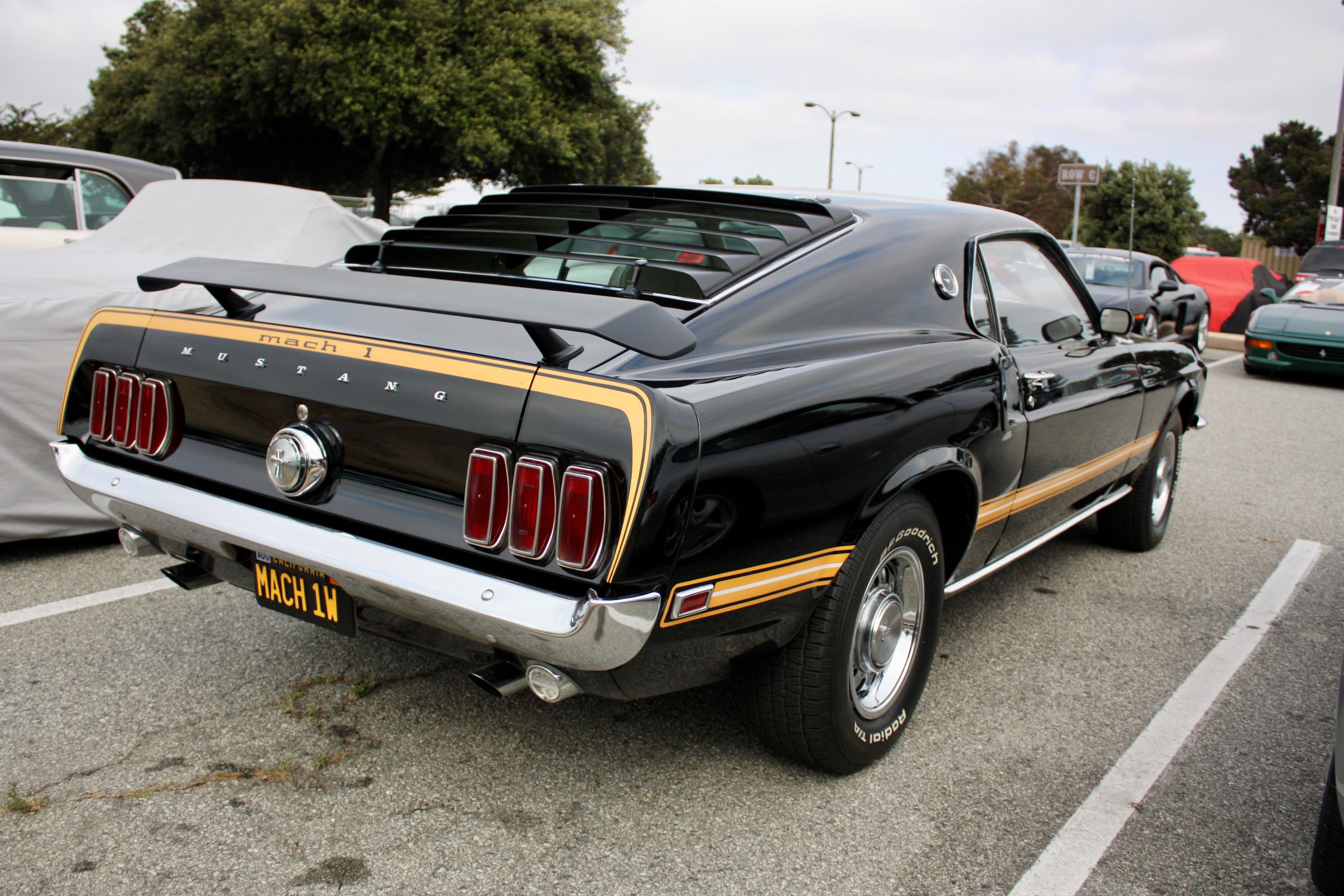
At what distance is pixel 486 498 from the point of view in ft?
6.62

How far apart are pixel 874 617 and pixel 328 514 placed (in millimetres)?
1391

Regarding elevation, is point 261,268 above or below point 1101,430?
above

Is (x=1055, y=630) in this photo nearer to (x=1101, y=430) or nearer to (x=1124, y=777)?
(x=1101, y=430)

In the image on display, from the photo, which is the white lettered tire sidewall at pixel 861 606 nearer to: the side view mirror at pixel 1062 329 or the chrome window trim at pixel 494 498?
the chrome window trim at pixel 494 498

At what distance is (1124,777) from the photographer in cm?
268

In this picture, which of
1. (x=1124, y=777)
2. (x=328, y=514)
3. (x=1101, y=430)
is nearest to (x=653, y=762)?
(x=328, y=514)

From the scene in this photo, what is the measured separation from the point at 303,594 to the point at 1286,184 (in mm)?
60471

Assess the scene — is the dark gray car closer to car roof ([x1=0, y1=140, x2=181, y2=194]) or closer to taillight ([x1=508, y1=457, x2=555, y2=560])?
car roof ([x1=0, y1=140, x2=181, y2=194])

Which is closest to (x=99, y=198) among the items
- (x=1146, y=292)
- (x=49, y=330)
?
(x=49, y=330)

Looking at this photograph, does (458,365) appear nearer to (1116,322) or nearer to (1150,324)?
(1116,322)

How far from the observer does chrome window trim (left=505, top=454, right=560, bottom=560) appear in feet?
6.37

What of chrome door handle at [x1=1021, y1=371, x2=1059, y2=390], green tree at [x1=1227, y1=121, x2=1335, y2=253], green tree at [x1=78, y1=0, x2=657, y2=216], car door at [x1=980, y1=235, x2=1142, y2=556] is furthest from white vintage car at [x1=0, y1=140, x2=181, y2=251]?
green tree at [x1=1227, y1=121, x2=1335, y2=253]

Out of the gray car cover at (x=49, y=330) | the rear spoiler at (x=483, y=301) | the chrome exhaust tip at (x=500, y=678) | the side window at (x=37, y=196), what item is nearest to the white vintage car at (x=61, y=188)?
the side window at (x=37, y=196)

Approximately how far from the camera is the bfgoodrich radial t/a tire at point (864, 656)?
7.82 ft
